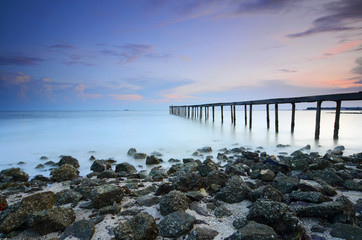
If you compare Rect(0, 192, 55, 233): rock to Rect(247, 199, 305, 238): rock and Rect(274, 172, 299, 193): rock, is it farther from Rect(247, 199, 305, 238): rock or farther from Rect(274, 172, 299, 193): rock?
Rect(274, 172, 299, 193): rock

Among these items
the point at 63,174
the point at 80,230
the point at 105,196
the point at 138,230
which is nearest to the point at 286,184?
the point at 138,230

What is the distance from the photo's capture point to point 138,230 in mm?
2215

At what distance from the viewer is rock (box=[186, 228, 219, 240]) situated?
7.16ft

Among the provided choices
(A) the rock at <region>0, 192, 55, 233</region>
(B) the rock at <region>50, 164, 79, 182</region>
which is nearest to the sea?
(B) the rock at <region>50, 164, 79, 182</region>

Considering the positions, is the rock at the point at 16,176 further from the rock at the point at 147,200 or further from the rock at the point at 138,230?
the rock at the point at 138,230

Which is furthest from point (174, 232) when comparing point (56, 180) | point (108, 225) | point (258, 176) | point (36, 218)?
point (56, 180)

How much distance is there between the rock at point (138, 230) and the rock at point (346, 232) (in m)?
1.88

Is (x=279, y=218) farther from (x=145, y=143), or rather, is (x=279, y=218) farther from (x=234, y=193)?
(x=145, y=143)

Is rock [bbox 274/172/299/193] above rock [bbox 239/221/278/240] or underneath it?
underneath

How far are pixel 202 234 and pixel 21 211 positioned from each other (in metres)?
2.22

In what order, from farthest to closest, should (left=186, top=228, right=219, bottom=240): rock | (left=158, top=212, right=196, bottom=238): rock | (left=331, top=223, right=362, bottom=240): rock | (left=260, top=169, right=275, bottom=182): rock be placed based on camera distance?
(left=260, top=169, right=275, bottom=182): rock < (left=158, top=212, right=196, bottom=238): rock < (left=186, top=228, right=219, bottom=240): rock < (left=331, top=223, right=362, bottom=240): rock

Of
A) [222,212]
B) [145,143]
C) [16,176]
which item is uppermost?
[222,212]

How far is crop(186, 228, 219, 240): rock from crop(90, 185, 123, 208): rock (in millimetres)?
1336

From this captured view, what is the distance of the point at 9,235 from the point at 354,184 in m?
4.93
